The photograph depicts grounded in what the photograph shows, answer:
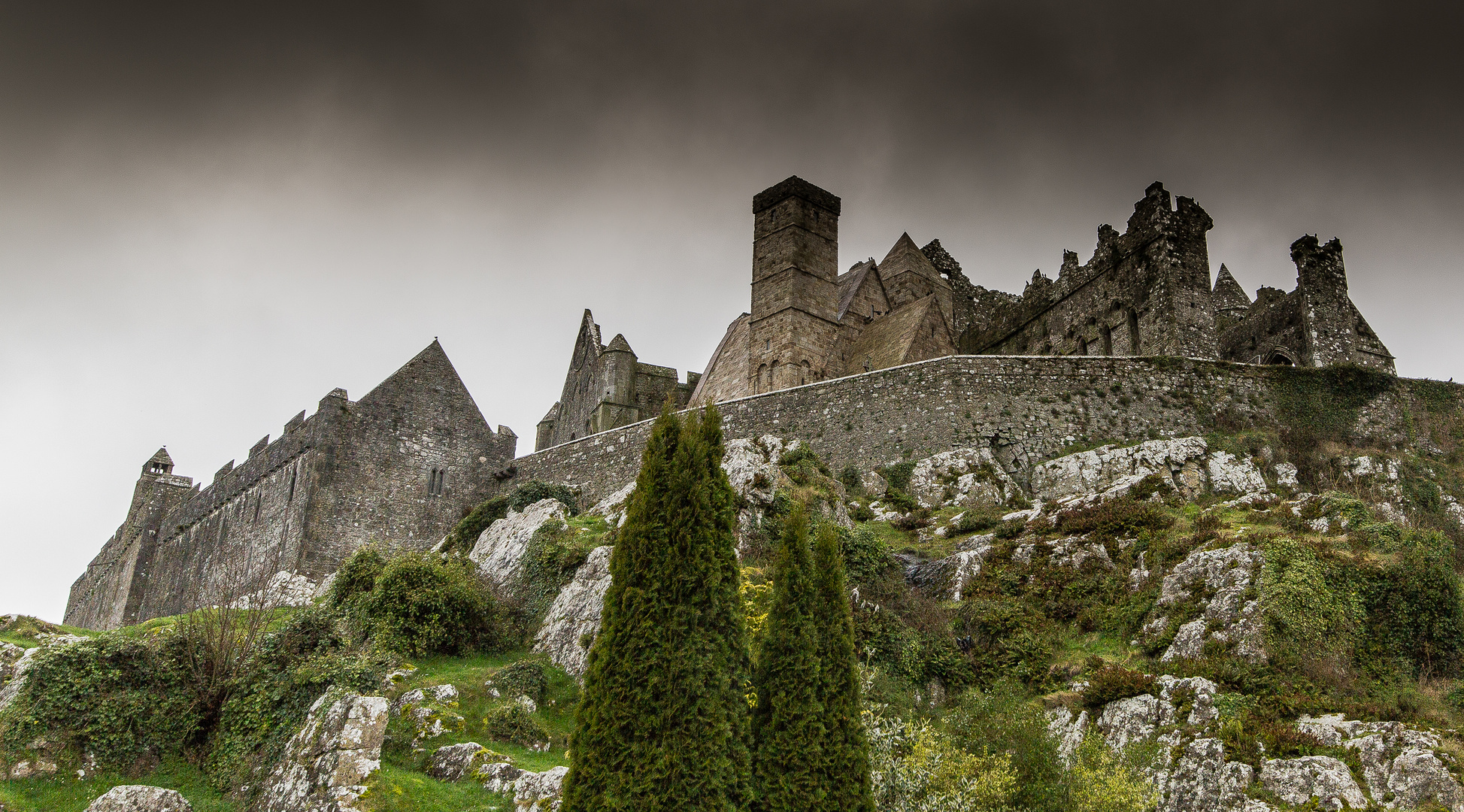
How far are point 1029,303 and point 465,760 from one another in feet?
99.8

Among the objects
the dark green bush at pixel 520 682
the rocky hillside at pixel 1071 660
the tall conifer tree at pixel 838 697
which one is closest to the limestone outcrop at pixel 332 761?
the rocky hillside at pixel 1071 660

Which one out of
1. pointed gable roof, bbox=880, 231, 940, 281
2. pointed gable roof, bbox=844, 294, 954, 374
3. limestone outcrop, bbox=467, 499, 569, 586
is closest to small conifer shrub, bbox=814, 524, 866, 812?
limestone outcrop, bbox=467, 499, 569, 586

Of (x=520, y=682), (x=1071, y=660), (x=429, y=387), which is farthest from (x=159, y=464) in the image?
(x=1071, y=660)

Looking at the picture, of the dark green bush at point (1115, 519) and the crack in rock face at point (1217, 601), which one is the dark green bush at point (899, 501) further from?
the crack in rock face at point (1217, 601)

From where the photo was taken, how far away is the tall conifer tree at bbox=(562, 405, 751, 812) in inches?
435

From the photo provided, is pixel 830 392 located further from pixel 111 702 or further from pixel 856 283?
pixel 111 702

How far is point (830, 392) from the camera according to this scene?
1289 inches

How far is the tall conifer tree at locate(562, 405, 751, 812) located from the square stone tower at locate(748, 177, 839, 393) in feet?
82.2

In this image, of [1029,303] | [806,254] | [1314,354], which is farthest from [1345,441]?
[806,254]

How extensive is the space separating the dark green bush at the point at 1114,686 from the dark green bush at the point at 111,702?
16936mm

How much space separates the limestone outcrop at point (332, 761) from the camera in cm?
1445

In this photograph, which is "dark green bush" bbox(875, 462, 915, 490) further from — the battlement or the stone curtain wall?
the battlement

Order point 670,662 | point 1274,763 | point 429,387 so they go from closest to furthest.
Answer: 1. point 670,662
2. point 1274,763
3. point 429,387

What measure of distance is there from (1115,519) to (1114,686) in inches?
272
